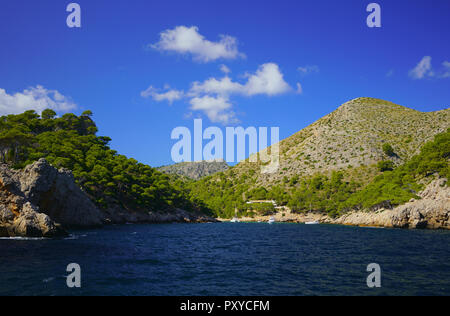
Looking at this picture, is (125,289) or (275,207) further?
(275,207)

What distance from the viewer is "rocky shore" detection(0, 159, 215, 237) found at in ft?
132

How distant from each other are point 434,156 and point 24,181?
106m

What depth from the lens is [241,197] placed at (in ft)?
548

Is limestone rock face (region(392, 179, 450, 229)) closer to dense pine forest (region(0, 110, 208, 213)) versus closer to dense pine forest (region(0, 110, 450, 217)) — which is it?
dense pine forest (region(0, 110, 450, 217))

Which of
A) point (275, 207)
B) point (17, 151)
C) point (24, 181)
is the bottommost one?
point (275, 207)

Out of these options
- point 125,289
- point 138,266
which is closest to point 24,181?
point 138,266

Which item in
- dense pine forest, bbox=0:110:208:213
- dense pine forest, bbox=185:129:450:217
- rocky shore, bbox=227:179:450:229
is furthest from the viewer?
dense pine forest, bbox=185:129:450:217

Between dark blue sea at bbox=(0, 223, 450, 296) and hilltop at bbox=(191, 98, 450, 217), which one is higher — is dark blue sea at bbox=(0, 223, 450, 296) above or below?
below

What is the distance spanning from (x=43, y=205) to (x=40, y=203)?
4.48ft

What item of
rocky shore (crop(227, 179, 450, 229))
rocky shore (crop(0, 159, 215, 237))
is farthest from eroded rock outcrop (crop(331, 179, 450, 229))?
rocky shore (crop(0, 159, 215, 237))

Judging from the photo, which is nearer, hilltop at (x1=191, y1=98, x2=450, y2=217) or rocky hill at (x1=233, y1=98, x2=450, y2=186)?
hilltop at (x1=191, y1=98, x2=450, y2=217)

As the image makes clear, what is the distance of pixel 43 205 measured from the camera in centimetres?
5728

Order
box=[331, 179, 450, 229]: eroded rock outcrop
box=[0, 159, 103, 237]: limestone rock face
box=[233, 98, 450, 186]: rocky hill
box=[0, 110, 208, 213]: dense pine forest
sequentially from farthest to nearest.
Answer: box=[233, 98, 450, 186]: rocky hill → box=[0, 110, 208, 213]: dense pine forest → box=[331, 179, 450, 229]: eroded rock outcrop → box=[0, 159, 103, 237]: limestone rock face
